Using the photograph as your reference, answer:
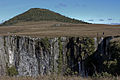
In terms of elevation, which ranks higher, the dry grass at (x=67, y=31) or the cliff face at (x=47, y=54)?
the dry grass at (x=67, y=31)

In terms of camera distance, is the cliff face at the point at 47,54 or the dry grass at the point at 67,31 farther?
the dry grass at the point at 67,31

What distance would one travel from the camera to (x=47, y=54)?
24.1 meters

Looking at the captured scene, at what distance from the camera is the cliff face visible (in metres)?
22.5

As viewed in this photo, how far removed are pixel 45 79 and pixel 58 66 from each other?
17588mm

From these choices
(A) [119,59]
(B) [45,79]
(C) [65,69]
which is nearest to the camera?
(B) [45,79]

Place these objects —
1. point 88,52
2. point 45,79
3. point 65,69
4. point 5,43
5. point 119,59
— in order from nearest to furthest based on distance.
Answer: point 45,79
point 119,59
point 88,52
point 65,69
point 5,43

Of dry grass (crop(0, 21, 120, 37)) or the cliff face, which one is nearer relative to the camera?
the cliff face

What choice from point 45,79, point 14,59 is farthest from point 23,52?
point 45,79

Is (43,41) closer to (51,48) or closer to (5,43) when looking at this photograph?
(51,48)

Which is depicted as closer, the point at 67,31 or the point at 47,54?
the point at 47,54

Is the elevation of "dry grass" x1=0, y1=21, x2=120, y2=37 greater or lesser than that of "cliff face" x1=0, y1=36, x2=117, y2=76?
greater

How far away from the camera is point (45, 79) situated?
21.3 ft

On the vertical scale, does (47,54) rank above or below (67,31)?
below

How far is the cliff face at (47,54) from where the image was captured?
884 inches
